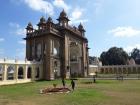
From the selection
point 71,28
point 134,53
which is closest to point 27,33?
point 71,28

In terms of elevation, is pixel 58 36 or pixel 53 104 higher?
pixel 58 36

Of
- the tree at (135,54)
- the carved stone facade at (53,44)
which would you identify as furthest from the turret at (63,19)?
the tree at (135,54)

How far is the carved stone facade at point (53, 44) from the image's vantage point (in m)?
47.7

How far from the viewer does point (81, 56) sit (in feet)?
200

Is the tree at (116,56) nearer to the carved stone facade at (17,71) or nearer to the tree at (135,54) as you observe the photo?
the tree at (135,54)

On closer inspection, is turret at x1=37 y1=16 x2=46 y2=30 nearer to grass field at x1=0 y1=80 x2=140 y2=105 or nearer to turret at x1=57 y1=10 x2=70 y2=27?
turret at x1=57 y1=10 x2=70 y2=27

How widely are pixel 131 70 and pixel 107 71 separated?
10.9 m

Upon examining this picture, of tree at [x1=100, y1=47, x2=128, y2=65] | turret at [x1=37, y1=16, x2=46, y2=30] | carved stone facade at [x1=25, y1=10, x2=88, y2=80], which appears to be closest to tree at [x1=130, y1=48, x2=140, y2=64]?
tree at [x1=100, y1=47, x2=128, y2=65]

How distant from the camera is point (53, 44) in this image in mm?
49219

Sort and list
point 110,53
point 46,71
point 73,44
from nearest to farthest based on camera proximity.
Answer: point 46,71, point 73,44, point 110,53

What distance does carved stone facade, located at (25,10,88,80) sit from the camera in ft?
157

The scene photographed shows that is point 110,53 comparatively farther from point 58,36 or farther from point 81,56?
point 58,36

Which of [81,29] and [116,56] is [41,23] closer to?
[81,29]

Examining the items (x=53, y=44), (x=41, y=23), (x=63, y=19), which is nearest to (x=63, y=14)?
(x=63, y=19)
